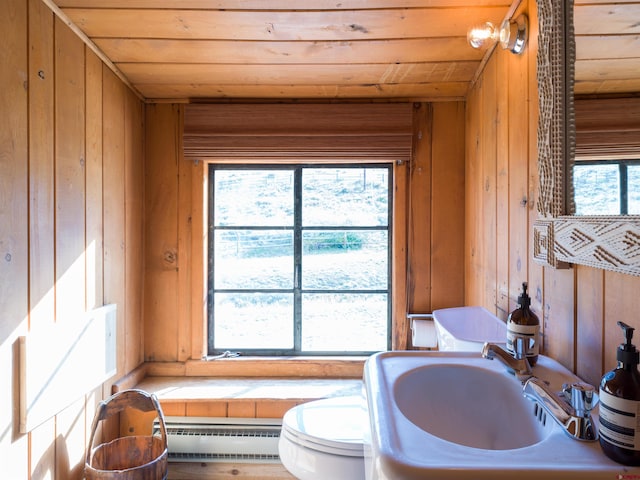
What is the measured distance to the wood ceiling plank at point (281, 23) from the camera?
127 cm

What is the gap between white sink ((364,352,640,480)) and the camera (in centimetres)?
49

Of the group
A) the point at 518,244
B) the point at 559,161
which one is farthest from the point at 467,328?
the point at 559,161

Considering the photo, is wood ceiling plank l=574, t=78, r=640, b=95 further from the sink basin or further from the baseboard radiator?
the baseboard radiator

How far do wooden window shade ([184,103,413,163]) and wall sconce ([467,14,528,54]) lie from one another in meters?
0.62

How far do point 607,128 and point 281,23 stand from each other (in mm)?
1056

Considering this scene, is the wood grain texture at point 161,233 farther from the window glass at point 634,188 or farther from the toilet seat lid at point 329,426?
the window glass at point 634,188

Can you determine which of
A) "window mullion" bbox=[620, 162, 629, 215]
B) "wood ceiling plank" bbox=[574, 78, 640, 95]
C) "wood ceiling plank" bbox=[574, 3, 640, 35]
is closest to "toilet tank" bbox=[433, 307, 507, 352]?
"window mullion" bbox=[620, 162, 629, 215]

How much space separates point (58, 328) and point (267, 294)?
3.08ft

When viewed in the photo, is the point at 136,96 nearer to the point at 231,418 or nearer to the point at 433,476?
the point at 231,418

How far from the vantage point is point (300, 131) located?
1850mm

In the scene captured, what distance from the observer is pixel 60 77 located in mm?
1288

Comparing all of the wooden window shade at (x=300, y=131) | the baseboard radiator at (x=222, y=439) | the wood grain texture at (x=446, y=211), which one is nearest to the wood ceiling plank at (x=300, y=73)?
the wooden window shade at (x=300, y=131)

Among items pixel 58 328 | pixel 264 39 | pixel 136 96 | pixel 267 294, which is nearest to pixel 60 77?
pixel 136 96

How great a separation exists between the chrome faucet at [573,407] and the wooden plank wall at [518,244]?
190mm
